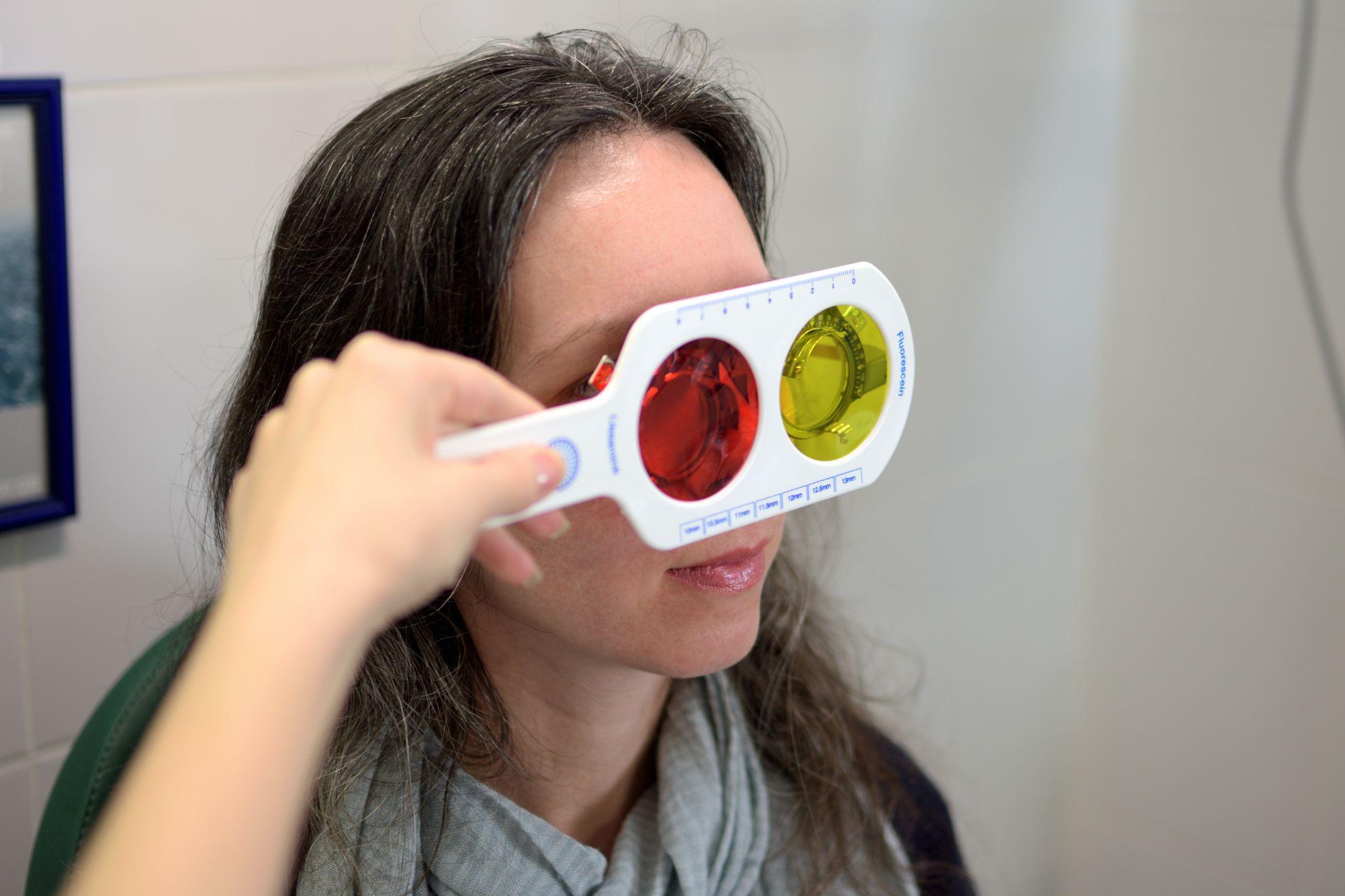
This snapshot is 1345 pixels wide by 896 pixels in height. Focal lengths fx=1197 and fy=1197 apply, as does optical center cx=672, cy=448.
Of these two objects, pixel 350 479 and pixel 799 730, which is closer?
pixel 350 479

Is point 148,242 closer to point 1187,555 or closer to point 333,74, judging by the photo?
point 333,74

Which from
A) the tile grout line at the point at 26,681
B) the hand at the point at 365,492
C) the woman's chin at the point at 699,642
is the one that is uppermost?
the hand at the point at 365,492

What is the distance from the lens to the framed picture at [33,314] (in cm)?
94

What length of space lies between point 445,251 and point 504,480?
0.34 metres

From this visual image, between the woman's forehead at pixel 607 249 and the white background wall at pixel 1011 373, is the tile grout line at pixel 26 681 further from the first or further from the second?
the woman's forehead at pixel 607 249

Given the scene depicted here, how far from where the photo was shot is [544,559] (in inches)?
30.8

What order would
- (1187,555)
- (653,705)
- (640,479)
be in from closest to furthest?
(640,479)
(653,705)
(1187,555)

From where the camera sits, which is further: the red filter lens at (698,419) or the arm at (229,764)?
the red filter lens at (698,419)

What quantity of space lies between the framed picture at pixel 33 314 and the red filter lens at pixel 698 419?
23.1 inches

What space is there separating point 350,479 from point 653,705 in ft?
2.08

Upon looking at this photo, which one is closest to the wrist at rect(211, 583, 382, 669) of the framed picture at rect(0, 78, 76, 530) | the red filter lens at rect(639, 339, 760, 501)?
the red filter lens at rect(639, 339, 760, 501)

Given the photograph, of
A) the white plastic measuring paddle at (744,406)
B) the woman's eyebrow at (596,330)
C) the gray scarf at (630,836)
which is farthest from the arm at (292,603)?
the gray scarf at (630,836)

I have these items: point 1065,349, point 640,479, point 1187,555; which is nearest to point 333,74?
point 640,479

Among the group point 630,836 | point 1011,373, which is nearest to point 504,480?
point 630,836
